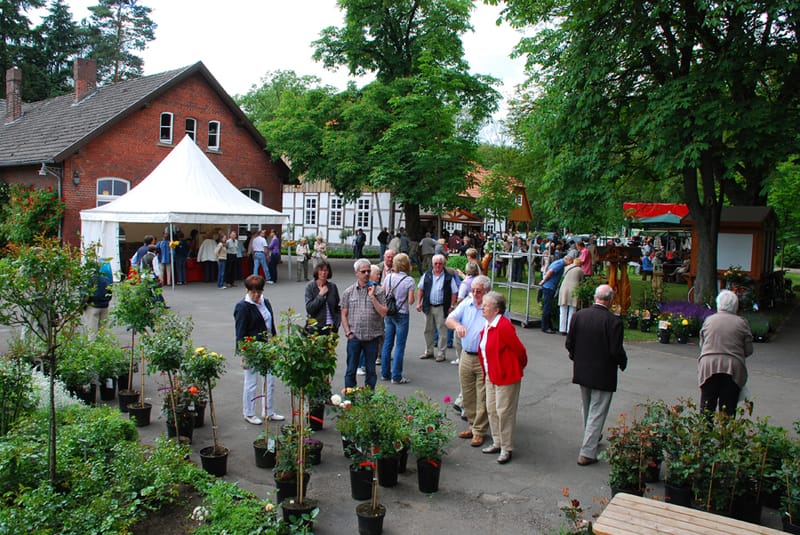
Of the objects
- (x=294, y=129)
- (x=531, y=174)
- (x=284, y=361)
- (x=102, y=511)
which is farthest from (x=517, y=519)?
(x=531, y=174)

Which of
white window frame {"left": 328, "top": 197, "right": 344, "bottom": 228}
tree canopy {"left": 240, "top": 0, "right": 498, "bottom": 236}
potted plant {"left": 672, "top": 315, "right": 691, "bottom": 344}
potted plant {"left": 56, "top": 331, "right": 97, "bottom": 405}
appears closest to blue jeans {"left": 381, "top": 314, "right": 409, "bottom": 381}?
potted plant {"left": 56, "top": 331, "right": 97, "bottom": 405}

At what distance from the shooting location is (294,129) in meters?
26.3

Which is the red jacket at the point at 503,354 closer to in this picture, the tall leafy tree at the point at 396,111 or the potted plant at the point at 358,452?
the potted plant at the point at 358,452

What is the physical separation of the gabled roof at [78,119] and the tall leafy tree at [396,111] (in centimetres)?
356

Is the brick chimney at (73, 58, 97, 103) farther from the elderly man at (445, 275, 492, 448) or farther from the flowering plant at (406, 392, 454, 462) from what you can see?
the flowering plant at (406, 392, 454, 462)

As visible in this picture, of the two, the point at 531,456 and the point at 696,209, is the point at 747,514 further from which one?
the point at 696,209

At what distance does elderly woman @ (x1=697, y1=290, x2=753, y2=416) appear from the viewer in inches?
238

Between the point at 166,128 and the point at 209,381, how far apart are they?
2153 centimetres

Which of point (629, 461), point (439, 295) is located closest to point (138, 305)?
point (439, 295)

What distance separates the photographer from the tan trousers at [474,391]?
6430 millimetres

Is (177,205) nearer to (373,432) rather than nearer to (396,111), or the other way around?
(396,111)

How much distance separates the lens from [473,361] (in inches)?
254

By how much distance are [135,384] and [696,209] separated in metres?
13.4

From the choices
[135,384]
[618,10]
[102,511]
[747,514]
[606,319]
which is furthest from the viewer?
[618,10]
